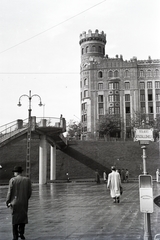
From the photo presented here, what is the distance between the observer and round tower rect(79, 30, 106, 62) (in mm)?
90750

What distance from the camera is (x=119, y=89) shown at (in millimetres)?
79750

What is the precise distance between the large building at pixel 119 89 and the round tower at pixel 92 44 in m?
9.31

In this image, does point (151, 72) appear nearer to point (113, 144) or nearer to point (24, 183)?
point (113, 144)

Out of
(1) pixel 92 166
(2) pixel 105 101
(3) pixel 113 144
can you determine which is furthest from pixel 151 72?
(1) pixel 92 166

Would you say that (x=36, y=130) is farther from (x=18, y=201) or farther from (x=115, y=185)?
(x=18, y=201)

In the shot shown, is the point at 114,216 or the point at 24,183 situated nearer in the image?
the point at 24,183

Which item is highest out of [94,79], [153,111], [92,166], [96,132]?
[94,79]

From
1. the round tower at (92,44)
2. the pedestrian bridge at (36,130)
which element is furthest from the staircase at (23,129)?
the round tower at (92,44)

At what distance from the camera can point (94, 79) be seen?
266 ft

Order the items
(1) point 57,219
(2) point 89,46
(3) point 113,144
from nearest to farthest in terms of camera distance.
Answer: (1) point 57,219 < (3) point 113,144 < (2) point 89,46

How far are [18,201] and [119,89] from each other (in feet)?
244

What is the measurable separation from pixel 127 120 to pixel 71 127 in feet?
44.0

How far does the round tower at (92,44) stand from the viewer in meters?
90.8

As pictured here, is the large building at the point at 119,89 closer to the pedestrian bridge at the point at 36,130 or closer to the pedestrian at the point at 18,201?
the pedestrian bridge at the point at 36,130
